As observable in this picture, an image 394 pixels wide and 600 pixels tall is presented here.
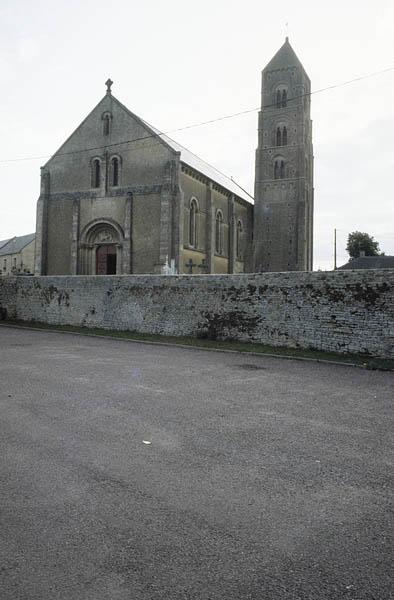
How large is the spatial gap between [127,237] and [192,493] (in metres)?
26.7

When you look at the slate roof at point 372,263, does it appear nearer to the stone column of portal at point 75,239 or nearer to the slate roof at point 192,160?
the slate roof at point 192,160

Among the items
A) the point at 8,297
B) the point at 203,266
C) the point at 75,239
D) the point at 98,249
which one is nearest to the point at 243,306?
the point at 203,266

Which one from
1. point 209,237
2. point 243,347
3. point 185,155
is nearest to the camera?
point 243,347

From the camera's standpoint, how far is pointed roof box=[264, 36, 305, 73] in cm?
3884

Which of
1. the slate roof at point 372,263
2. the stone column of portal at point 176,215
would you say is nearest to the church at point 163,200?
the stone column of portal at point 176,215

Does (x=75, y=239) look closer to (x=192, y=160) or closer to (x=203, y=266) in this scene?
(x=203, y=266)

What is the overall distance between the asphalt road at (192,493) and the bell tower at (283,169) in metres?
29.9

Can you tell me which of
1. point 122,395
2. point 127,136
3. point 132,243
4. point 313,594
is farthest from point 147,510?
point 127,136

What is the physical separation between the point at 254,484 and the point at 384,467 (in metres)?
1.62

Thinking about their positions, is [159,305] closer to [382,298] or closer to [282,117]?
[382,298]

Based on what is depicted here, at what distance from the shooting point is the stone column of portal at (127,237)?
29703mm

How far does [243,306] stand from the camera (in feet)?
58.1

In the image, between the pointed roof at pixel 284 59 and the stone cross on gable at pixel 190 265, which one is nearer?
the stone cross on gable at pixel 190 265

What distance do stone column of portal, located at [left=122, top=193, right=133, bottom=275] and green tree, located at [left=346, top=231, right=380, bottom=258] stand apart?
51.5 meters
